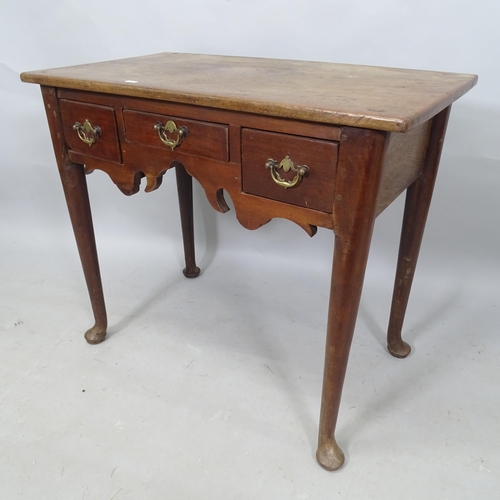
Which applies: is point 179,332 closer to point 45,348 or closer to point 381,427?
point 45,348

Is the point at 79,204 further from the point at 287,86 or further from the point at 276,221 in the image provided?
the point at 276,221

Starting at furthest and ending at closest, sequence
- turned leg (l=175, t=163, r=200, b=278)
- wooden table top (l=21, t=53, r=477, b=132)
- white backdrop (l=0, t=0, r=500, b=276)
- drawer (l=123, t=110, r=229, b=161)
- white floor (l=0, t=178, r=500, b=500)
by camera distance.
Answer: turned leg (l=175, t=163, r=200, b=278) → white backdrop (l=0, t=0, r=500, b=276) → white floor (l=0, t=178, r=500, b=500) → drawer (l=123, t=110, r=229, b=161) → wooden table top (l=21, t=53, r=477, b=132)

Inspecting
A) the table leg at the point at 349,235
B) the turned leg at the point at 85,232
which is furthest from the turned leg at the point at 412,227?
the turned leg at the point at 85,232

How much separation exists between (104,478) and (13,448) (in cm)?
30

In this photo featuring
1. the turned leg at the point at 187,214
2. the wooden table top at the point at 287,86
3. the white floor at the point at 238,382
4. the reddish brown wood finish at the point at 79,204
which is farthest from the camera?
the turned leg at the point at 187,214

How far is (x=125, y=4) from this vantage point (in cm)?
203

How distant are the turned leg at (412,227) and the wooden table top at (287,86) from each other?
163mm

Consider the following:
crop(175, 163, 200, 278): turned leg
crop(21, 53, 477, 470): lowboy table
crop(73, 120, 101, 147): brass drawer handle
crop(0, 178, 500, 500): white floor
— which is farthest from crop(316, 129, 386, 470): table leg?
crop(175, 163, 200, 278): turned leg

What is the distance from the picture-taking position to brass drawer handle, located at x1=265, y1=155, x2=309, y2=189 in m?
1.03

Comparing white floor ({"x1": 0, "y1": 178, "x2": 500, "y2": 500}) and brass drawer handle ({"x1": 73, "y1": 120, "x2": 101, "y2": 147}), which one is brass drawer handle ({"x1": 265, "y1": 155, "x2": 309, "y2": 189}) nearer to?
brass drawer handle ({"x1": 73, "y1": 120, "x2": 101, "y2": 147})

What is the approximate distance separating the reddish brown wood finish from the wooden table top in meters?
0.12

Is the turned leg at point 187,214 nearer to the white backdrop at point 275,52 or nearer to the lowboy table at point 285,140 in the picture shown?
the white backdrop at point 275,52

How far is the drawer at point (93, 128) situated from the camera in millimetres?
1342

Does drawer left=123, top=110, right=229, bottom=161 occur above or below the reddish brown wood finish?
above
